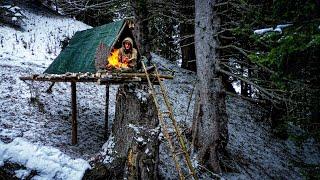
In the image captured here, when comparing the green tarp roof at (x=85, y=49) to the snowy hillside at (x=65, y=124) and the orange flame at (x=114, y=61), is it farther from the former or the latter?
the snowy hillside at (x=65, y=124)

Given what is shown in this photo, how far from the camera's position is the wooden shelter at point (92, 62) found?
691 cm

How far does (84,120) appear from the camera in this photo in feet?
33.8

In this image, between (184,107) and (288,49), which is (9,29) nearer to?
(184,107)

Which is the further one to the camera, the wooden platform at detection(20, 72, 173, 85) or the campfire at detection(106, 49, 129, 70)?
the campfire at detection(106, 49, 129, 70)

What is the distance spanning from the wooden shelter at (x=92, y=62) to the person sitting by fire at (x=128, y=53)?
0.49 ft

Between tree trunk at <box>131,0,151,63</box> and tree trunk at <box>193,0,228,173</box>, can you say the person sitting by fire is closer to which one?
tree trunk at <box>193,0,228,173</box>

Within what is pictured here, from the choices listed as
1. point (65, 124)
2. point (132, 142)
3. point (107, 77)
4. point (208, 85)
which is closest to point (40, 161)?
point (132, 142)

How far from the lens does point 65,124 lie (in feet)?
31.3

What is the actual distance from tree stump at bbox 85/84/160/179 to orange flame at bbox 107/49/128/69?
59cm

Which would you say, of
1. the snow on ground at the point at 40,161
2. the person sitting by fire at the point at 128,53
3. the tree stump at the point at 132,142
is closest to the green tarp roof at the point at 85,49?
the person sitting by fire at the point at 128,53

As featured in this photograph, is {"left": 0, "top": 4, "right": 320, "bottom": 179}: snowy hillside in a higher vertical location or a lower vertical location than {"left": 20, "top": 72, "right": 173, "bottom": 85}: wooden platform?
lower

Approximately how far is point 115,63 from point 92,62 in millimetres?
571

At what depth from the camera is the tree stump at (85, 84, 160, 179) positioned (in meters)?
6.71

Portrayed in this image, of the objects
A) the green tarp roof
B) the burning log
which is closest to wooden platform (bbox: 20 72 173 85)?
the green tarp roof
